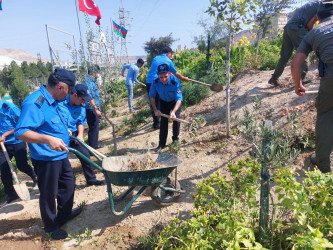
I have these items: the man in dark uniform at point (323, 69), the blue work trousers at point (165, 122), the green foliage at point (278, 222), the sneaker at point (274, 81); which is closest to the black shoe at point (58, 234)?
the green foliage at point (278, 222)

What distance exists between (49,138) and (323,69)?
9.87 ft

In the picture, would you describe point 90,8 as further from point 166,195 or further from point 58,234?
point 58,234

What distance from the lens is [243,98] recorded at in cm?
550

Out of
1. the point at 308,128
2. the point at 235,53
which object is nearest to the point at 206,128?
the point at 308,128

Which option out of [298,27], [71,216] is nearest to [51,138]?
[71,216]

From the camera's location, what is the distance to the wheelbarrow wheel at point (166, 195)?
119 inches

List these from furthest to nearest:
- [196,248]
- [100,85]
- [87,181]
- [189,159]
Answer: [100,85] → [189,159] → [87,181] → [196,248]

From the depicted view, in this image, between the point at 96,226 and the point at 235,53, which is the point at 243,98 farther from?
the point at 96,226

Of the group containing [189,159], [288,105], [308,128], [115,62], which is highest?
[115,62]

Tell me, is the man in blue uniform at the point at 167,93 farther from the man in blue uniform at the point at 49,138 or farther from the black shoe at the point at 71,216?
the black shoe at the point at 71,216

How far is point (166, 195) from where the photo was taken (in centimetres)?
314

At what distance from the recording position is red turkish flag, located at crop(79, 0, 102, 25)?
5754mm

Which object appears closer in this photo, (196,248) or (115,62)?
(196,248)

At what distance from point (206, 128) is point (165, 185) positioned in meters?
2.50
